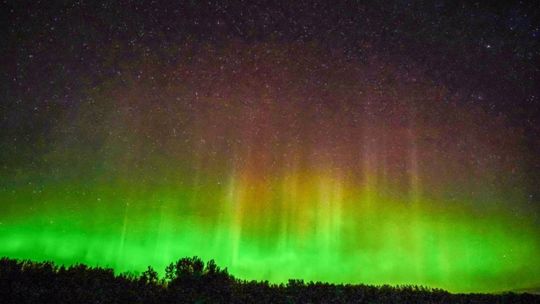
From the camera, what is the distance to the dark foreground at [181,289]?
16531mm

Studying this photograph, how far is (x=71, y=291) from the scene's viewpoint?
55.6 feet

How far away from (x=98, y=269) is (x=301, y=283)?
1217 centimetres

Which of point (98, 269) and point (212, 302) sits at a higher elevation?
point (98, 269)

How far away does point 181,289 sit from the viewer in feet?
64.4

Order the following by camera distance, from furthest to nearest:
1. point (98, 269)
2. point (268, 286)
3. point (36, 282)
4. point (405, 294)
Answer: point (98, 269) < point (268, 286) < point (405, 294) < point (36, 282)

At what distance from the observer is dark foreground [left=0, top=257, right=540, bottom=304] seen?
16531 millimetres

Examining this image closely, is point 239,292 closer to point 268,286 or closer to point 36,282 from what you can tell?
point 268,286

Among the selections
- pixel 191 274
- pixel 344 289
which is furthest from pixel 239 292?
pixel 344 289

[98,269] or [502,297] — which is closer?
[502,297]

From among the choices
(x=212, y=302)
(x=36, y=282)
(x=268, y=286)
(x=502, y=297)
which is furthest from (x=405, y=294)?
(x=36, y=282)

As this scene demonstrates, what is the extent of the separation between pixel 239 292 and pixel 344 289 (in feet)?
18.9

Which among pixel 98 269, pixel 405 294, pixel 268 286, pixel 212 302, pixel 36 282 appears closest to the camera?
pixel 212 302

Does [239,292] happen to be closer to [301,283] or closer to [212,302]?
[212,302]

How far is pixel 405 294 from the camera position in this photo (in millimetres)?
19609
